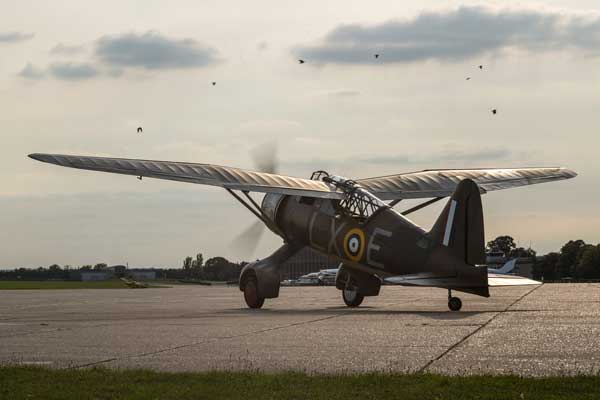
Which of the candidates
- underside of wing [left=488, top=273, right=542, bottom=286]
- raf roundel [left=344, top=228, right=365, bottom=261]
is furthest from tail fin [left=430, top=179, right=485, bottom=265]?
raf roundel [left=344, top=228, right=365, bottom=261]

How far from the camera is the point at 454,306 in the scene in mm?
22500

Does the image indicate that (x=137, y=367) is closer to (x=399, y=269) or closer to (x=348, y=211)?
(x=399, y=269)

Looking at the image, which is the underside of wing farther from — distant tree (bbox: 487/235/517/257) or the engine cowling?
distant tree (bbox: 487/235/517/257)

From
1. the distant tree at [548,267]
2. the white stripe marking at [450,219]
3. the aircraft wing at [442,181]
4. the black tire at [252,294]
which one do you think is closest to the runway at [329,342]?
the white stripe marking at [450,219]

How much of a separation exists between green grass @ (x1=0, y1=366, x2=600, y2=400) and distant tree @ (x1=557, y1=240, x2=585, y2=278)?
170983mm

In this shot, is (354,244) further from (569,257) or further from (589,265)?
(569,257)

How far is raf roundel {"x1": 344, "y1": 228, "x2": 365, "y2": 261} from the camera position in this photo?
24.4 metres

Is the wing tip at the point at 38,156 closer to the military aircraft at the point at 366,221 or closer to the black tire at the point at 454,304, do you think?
the military aircraft at the point at 366,221

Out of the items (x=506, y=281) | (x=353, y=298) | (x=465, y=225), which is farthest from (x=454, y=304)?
(x=353, y=298)

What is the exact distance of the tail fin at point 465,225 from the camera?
2112 centimetres

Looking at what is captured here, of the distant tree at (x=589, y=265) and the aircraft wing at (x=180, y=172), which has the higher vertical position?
the distant tree at (x=589, y=265)

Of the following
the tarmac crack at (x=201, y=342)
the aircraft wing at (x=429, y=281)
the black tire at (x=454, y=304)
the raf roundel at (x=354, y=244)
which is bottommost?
the tarmac crack at (x=201, y=342)

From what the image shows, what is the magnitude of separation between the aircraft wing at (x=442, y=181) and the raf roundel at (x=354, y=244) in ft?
13.5

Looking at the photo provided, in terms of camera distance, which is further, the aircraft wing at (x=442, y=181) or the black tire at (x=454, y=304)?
the aircraft wing at (x=442, y=181)
